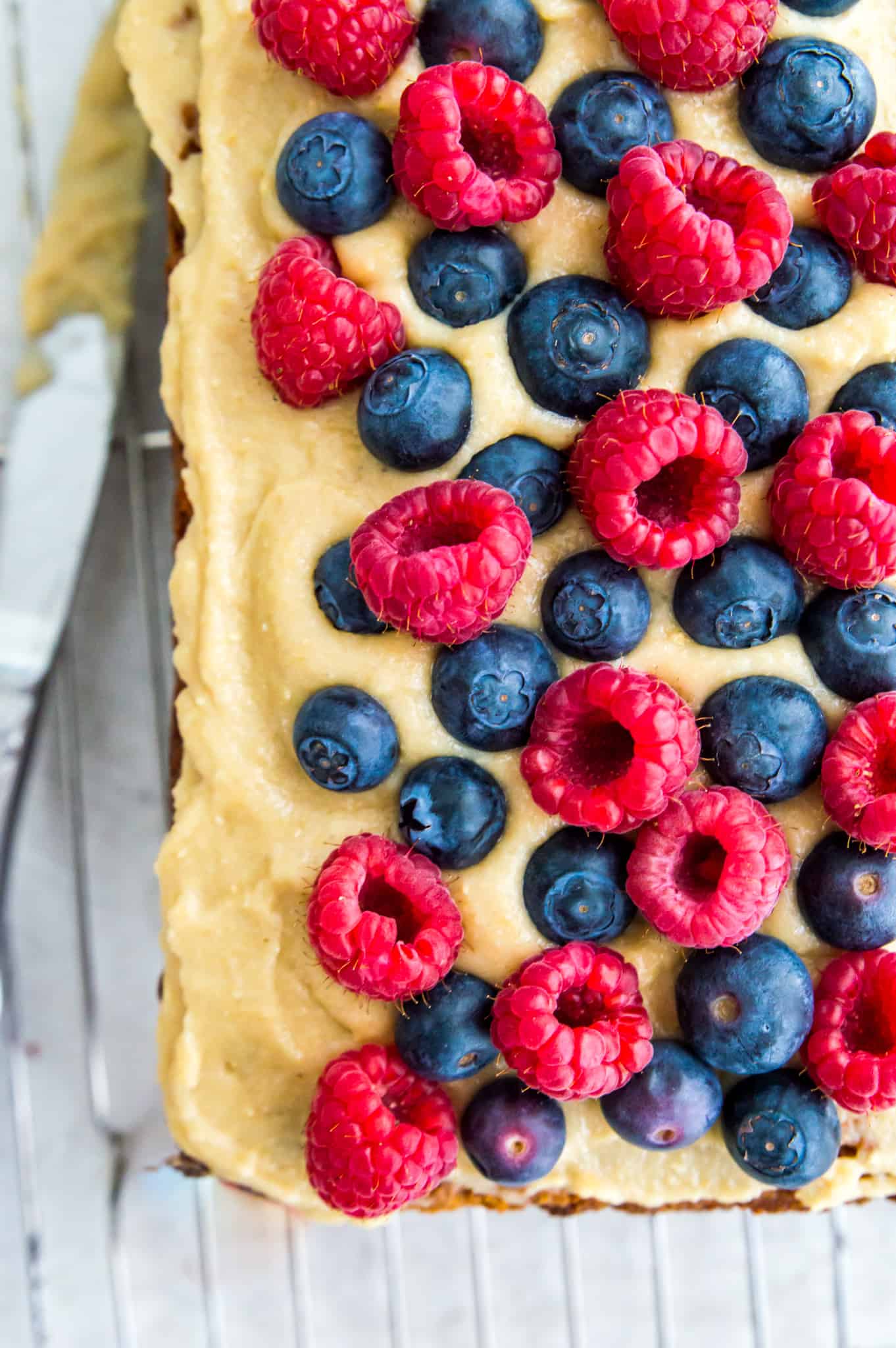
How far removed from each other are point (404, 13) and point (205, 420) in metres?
0.43

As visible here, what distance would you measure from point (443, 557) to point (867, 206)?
1.70ft

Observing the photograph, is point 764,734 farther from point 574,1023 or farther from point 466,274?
point 466,274

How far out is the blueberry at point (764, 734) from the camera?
104 cm

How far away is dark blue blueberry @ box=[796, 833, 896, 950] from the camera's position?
106cm

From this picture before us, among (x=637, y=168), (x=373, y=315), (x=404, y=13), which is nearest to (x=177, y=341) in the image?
(x=373, y=315)

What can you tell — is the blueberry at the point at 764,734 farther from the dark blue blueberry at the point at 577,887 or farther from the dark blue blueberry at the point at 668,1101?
the dark blue blueberry at the point at 668,1101

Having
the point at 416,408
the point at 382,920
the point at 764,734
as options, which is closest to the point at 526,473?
the point at 416,408

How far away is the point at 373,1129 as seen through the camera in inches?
40.8

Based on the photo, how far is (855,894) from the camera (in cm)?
106

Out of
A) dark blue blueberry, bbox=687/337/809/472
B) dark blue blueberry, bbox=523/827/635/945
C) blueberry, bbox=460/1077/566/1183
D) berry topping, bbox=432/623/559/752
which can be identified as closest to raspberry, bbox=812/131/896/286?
dark blue blueberry, bbox=687/337/809/472

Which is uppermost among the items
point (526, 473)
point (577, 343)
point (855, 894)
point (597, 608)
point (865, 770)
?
point (577, 343)

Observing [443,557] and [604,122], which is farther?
[604,122]

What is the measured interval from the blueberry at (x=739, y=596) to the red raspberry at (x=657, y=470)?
1.2 inches

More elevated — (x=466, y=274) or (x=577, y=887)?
(x=466, y=274)
